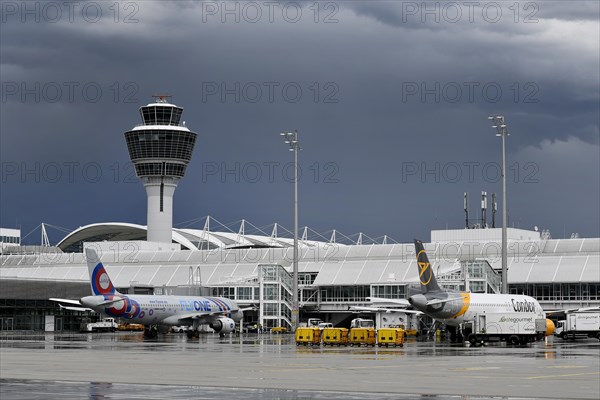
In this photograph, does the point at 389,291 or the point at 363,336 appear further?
the point at 389,291

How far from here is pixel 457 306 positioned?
77.3 metres

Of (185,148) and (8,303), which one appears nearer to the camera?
(8,303)

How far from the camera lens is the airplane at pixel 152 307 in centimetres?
8994

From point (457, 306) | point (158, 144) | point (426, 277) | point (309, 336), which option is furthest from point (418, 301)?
point (158, 144)

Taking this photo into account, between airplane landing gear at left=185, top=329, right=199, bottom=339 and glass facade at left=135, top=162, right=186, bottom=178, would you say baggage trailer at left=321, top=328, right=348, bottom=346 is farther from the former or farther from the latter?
glass facade at left=135, top=162, right=186, bottom=178

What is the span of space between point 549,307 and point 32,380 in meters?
95.1

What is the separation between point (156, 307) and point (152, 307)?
0.69m

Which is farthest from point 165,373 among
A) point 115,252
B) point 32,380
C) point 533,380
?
point 115,252

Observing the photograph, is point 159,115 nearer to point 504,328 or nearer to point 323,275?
point 323,275

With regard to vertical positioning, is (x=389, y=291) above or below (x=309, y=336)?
above

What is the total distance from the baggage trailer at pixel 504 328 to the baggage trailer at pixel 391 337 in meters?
6.98

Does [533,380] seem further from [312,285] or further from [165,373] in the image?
[312,285]

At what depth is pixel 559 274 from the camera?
120 meters

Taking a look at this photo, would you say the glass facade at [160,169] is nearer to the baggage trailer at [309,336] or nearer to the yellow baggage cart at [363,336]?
the baggage trailer at [309,336]
